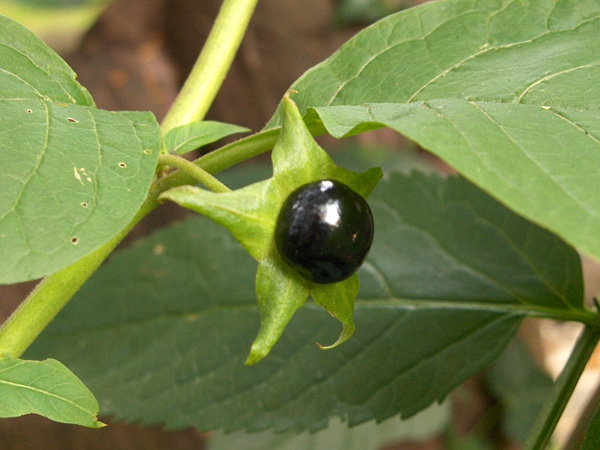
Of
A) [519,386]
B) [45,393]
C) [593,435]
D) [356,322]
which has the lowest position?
[519,386]

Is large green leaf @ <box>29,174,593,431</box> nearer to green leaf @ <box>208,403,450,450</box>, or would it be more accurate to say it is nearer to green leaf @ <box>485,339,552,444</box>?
green leaf @ <box>208,403,450,450</box>

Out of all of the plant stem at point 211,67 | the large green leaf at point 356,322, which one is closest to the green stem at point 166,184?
the plant stem at point 211,67

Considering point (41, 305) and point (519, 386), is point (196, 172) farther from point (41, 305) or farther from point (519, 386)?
point (519, 386)

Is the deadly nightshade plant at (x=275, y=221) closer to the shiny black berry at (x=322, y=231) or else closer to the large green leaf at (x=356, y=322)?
the shiny black berry at (x=322, y=231)

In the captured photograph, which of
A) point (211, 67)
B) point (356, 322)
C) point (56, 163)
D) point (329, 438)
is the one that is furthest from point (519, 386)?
point (56, 163)

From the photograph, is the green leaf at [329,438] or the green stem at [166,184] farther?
the green leaf at [329,438]

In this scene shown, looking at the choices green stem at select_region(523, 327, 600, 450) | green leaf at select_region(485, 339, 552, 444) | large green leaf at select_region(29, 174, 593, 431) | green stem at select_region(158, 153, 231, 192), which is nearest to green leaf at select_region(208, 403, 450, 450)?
green leaf at select_region(485, 339, 552, 444)
